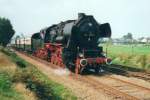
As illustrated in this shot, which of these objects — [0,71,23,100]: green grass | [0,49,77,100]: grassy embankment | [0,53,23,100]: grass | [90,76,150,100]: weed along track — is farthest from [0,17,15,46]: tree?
[0,71,23,100]: green grass

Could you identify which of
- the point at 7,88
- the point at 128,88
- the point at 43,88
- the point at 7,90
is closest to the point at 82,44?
the point at 128,88

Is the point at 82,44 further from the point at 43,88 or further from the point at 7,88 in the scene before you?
the point at 7,88

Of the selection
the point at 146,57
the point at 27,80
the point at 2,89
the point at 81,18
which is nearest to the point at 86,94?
the point at 27,80

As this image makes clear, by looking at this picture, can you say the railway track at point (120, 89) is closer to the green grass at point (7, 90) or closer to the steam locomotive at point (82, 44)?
the steam locomotive at point (82, 44)

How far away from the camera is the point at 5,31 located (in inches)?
2522

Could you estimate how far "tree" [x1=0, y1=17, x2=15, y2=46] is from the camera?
6292 cm

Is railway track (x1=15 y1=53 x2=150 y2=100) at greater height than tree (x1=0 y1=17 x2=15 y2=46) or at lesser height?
lesser

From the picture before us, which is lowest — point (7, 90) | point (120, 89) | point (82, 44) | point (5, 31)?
point (120, 89)

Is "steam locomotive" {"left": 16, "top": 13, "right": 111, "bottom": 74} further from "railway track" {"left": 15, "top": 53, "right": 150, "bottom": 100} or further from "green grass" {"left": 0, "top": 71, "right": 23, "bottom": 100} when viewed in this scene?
"green grass" {"left": 0, "top": 71, "right": 23, "bottom": 100}

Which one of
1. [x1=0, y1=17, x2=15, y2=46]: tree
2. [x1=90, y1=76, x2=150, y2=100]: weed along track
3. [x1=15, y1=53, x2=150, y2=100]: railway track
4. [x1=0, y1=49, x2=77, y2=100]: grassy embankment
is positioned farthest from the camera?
[x1=0, y1=17, x2=15, y2=46]: tree

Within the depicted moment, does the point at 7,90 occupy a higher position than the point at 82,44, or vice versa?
the point at 82,44

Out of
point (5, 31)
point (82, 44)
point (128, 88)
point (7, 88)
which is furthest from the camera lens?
point (5, 31)

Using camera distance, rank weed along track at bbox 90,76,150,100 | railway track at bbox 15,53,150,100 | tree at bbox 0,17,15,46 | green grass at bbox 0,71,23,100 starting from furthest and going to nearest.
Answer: tree at bbox 0,17,15,46 → weed along track at bbox 90,76,150,100 → railway track at bbox 15,53,150,100 → green grass at bbox 0,71,23,100

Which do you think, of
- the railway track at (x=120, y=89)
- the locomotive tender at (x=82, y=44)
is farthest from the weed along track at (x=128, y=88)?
the locomotive tender at (x=82, y=44)
